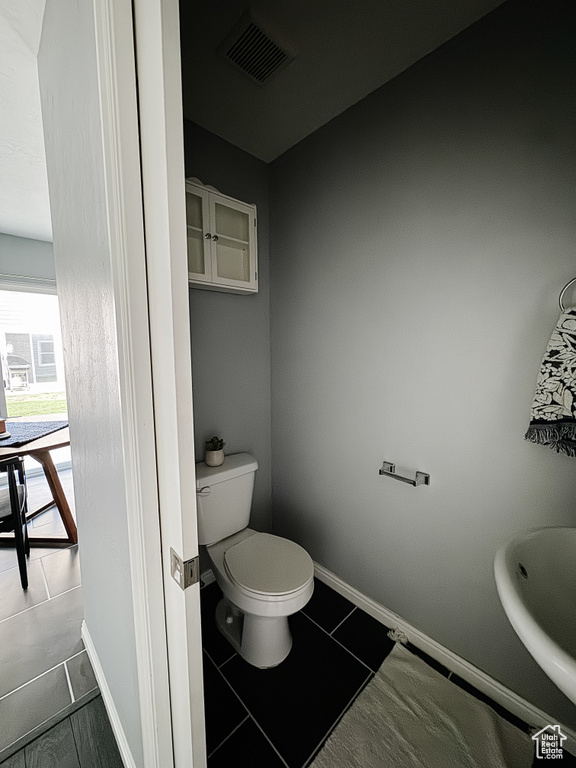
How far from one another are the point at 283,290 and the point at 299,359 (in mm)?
440

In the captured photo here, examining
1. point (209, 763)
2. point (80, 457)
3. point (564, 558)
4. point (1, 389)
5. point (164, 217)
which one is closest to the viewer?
point (164, 217)

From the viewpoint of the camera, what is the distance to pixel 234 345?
1814mm

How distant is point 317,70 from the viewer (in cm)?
127

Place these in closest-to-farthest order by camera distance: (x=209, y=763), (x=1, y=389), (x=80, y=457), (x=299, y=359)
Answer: (x=209, y=763) < (x=80, y=457) < (x=299, y=359) < (x=1, y=389)

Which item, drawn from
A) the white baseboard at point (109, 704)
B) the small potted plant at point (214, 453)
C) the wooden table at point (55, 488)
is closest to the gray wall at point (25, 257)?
the wooden table at point (55, 488)

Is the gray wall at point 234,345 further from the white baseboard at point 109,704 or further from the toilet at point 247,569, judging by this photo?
the white baseboard at point 109,704

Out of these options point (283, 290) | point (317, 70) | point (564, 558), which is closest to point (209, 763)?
point (564, 558)

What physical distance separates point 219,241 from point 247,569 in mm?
1586

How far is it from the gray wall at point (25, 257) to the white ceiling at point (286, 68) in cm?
148

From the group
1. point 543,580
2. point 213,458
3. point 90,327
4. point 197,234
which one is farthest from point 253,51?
point 543,580

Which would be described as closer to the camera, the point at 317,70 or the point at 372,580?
the point at 317,70

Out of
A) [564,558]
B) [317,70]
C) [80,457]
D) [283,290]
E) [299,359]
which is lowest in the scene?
[564,558]

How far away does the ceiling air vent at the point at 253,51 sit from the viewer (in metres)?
1.08

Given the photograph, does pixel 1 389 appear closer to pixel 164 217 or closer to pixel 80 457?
pixel 80 457
